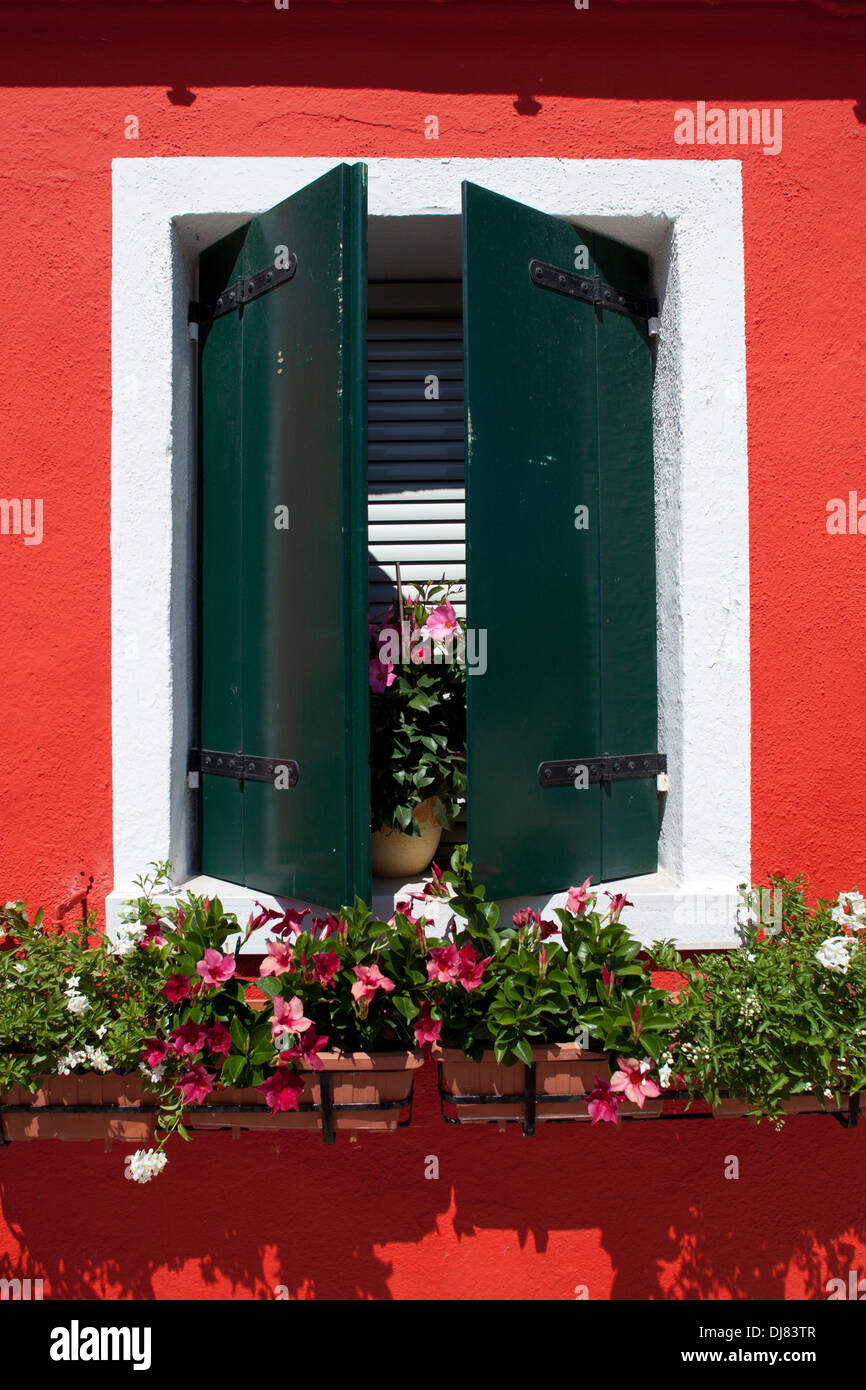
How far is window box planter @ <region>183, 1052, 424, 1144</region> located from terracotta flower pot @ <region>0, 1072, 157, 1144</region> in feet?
0.48

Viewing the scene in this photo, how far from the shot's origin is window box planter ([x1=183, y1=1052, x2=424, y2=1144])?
84.9 inches

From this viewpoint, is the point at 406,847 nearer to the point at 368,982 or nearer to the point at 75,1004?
the point at 368,982

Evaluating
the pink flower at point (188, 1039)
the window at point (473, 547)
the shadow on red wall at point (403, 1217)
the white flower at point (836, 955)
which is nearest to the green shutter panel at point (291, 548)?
the window at point (473, 547)

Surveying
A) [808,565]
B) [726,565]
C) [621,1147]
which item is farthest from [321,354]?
[621,1147]

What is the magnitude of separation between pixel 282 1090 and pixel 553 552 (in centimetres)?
152

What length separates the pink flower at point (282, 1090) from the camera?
6.72 feet

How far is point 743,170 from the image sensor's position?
2.58 meters

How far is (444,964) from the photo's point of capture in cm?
207

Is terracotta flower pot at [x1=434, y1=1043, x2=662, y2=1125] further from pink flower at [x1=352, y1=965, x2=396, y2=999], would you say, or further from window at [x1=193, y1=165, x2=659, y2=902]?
window at [x1=193, y1=165, x2=659, y2=902]

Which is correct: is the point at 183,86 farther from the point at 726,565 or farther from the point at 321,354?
the point at 726,565

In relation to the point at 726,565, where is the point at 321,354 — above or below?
above

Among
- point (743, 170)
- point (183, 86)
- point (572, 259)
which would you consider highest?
point (183, 86)

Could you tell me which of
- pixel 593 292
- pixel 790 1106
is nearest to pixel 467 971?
pixel 790 1106
